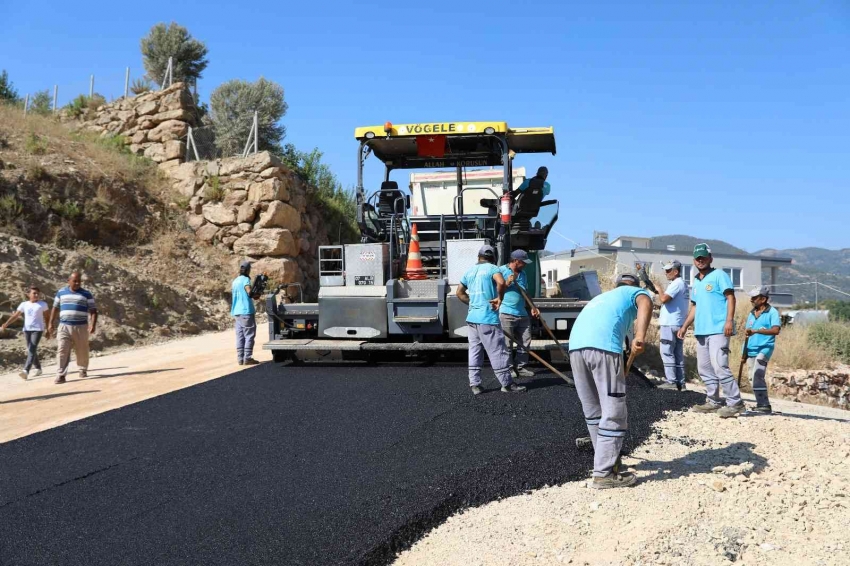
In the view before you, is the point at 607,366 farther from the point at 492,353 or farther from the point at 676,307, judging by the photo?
Answer: the point at 676,307

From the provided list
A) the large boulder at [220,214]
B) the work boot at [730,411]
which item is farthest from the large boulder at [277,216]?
the work boot at [730,411]

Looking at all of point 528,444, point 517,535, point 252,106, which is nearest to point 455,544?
point 517,535

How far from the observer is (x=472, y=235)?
9375 mm

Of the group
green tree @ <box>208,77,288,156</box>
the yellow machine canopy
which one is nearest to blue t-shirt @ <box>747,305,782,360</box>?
the yellow machine canopy

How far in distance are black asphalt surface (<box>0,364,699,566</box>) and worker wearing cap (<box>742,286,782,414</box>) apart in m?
0.65

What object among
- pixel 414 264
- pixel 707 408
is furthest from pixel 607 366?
pixel 414 264

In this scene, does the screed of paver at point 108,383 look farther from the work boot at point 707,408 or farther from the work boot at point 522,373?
the work boot at point 707,408

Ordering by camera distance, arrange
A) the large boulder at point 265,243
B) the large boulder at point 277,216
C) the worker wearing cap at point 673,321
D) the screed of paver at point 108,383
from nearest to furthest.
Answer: the screed of paver at point 108,383, the worker wearing cap at point 673,321, the large boulder at point 265,243, the large boulder at point 277,216

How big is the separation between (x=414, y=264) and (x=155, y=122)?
1502cm

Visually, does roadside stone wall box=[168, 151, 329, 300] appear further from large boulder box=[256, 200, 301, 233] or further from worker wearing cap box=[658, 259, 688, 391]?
worker wearing cap box=[658, 259, 688, 391]

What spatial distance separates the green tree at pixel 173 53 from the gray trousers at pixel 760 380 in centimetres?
2228

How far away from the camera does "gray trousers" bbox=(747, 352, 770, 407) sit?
6758 mm

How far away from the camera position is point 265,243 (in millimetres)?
18703

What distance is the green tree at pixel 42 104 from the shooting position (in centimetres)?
2269
